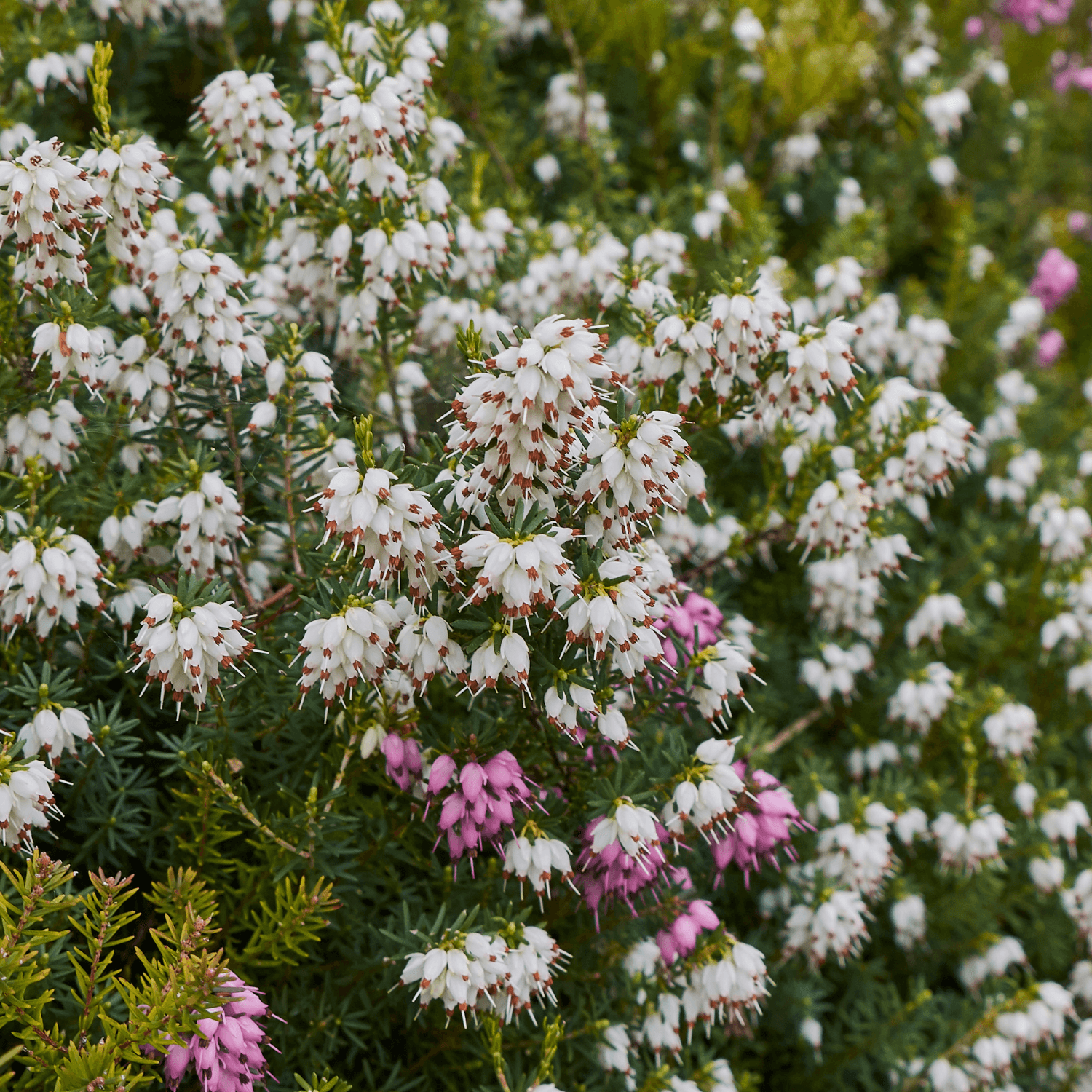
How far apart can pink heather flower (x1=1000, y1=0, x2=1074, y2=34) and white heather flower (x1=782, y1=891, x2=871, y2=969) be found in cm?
733

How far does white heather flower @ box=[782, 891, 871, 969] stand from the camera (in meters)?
3.41

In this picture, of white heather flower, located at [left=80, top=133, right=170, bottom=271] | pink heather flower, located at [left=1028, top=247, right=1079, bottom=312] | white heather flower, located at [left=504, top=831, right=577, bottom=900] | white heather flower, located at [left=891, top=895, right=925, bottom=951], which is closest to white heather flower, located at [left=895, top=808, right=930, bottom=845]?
white heather flower, located at [left=891, top=895, right=925, bottom=951]

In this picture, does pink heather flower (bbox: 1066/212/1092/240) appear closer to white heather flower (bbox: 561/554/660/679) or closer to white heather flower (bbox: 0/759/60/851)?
white heather flower (bbox: 561/554/660/679)

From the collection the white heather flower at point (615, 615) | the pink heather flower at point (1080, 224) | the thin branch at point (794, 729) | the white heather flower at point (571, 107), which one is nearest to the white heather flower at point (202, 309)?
the white heather flower at point (615, 615)

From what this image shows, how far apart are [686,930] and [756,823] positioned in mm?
356

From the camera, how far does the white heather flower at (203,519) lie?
268 cm

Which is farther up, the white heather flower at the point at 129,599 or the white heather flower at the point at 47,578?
the white heather flower at the point at 47,578

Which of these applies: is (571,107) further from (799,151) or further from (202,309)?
(202,309)

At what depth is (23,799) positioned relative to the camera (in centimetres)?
215

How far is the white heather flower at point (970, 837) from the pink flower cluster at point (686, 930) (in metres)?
1.50

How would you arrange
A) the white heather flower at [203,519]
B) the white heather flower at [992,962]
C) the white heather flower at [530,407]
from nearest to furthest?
1. the white heather flower at [530,407]
2. the white heather flower at [203,519]
3. the white heather flower at [992,962]

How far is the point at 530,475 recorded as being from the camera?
2070 millimetres

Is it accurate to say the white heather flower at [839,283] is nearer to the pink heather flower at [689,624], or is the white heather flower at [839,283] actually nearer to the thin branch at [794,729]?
the thin branch at [794,729]

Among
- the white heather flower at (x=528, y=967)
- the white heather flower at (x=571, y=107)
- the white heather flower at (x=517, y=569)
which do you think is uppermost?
the white heather flower at (x=571, y=107)
